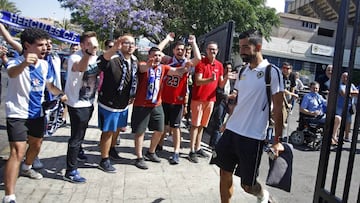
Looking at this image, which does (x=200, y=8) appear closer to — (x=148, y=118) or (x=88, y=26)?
(x=88, y=26)

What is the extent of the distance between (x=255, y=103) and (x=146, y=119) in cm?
231

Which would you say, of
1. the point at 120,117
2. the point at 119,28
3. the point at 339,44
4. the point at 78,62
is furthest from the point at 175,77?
the point at 119,28

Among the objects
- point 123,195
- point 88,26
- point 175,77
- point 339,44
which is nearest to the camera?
point 339,44

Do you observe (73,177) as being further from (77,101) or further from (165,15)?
(165,15)

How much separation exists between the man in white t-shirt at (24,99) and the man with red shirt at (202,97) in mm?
2633

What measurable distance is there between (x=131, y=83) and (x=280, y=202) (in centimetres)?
264

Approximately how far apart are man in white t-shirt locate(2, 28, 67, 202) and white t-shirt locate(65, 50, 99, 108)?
0.43m

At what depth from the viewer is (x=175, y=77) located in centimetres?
606

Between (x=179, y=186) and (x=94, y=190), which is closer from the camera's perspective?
(x=94, y=190)

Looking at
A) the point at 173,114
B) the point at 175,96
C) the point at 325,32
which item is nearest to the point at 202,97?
the point at 175,96

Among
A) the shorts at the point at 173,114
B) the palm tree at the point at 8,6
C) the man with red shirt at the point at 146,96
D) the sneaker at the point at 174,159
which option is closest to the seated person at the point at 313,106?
the shorts at the point at 173,114

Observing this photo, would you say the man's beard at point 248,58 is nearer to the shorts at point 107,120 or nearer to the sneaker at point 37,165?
the shorts at point 107,120

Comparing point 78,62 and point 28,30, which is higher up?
point 28,30

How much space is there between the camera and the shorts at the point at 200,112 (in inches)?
242
